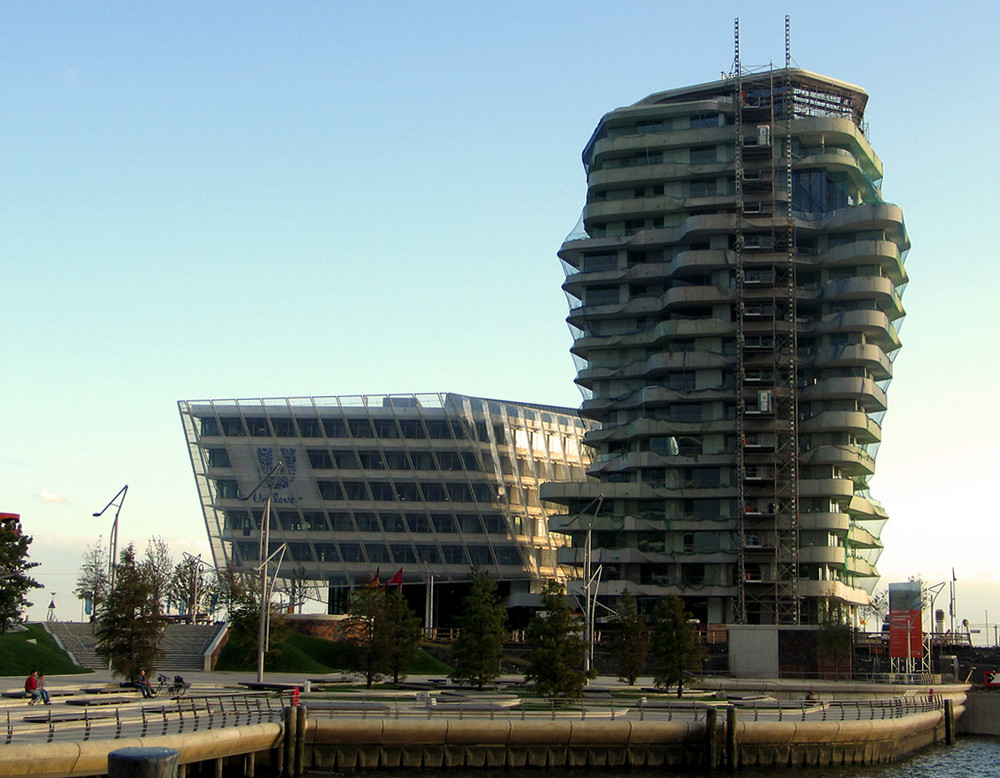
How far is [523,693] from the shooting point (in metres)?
69.2

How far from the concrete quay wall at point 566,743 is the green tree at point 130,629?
2025 centimetres

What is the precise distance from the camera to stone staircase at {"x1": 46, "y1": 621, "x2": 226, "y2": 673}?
87.7m

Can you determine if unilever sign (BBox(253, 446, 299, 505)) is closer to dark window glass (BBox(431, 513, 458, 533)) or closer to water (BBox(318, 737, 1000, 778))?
dark window glass (BBox(431, 513, 458, 533))

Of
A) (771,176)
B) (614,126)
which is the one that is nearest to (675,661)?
(771,176)

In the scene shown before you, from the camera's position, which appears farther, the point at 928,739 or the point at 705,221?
the point at 705,221

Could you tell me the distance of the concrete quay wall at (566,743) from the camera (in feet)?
170

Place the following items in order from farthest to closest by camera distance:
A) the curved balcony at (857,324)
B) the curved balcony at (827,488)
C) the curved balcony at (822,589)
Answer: the curved balcony at (857,324), the curved balcony at (827,488), the curved balcony at (822,589)

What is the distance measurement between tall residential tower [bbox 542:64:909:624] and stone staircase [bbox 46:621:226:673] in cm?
4587

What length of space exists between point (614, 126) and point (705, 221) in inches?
705

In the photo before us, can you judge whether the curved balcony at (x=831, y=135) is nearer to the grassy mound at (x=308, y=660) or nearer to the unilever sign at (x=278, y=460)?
the unilever sign at (x=278, y=460)

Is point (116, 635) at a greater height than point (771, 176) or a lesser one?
lesser

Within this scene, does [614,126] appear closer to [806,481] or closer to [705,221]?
[705,221]

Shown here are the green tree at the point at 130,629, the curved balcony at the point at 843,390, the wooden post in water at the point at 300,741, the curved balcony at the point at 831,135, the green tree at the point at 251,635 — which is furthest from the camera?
the curved balcony at the point at 831,135

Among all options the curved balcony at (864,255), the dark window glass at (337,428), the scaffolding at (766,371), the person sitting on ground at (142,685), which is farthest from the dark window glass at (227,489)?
the person sitting on ground at (142,685)
